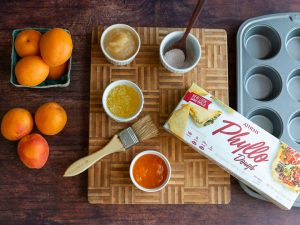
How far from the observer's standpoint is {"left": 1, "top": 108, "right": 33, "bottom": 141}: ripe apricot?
838 mm

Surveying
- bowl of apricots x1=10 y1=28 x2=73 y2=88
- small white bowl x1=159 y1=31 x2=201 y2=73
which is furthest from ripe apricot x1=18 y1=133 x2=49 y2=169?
small white bowl x1=159 y1=31 x2=201 y2=73

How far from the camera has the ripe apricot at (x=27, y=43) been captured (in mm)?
837

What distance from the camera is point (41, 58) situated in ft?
2.74

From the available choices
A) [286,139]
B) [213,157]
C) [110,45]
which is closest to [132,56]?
[110,45]

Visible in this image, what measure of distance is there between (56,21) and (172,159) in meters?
0.47

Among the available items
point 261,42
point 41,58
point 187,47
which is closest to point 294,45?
point 261,42

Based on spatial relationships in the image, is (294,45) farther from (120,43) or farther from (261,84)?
(120,43)

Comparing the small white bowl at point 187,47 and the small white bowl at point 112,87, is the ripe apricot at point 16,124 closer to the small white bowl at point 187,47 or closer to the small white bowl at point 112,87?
the small white bowl at point 112,87

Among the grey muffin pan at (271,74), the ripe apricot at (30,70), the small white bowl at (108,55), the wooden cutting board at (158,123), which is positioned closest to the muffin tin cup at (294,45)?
the grey muffin pan at (271,74)

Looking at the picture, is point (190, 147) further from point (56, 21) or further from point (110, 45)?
point (56, 21)

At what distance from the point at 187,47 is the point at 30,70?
39 cm

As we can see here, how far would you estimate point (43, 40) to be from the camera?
821mm

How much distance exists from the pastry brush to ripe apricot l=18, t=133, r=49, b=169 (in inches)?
2.7

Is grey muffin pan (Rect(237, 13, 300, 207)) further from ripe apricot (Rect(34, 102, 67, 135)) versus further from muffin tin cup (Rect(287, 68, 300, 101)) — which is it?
ripe apricot (Rect(34, 102, 67, 135))
